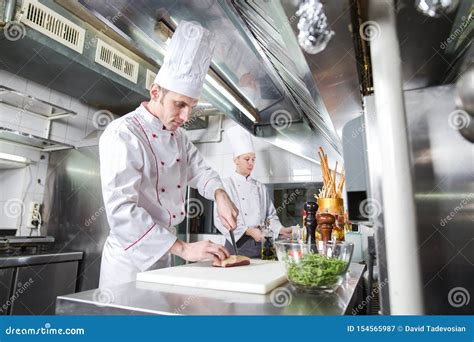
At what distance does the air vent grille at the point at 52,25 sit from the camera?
1564 mm

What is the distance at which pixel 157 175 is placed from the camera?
1.14 m

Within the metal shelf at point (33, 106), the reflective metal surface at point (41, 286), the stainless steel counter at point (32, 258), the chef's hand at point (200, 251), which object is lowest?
the reflective metal surface at point (41, 286)

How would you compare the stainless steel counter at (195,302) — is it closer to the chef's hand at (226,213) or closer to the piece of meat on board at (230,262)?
the piece of meat on board at (230,262)

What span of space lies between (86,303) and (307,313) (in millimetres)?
372

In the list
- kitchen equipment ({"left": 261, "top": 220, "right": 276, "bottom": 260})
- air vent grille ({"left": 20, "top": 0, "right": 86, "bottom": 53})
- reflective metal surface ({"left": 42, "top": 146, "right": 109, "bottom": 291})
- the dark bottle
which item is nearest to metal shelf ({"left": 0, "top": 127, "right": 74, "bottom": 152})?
reflective metal surface ({"left": 42, "top": 146, "right": 109, "bottom": 291})

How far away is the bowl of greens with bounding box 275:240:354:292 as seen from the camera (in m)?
0.59

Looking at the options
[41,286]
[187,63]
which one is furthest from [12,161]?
[187,63]

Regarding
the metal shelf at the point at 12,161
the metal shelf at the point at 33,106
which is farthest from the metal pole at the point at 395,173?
the metal shelf at the point at 12,161

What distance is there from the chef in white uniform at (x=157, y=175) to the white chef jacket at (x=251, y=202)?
1389 mm

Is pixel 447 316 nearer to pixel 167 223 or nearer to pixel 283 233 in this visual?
pixel 167 223

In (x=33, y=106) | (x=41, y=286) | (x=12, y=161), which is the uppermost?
(x=33, y=106)

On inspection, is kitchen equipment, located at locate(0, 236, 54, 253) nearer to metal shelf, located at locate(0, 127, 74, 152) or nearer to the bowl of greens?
metal shelf, located at locate(0, 127, 74, 152)

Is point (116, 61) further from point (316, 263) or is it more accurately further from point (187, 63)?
point (316, 263)

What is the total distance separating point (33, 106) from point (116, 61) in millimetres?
767
